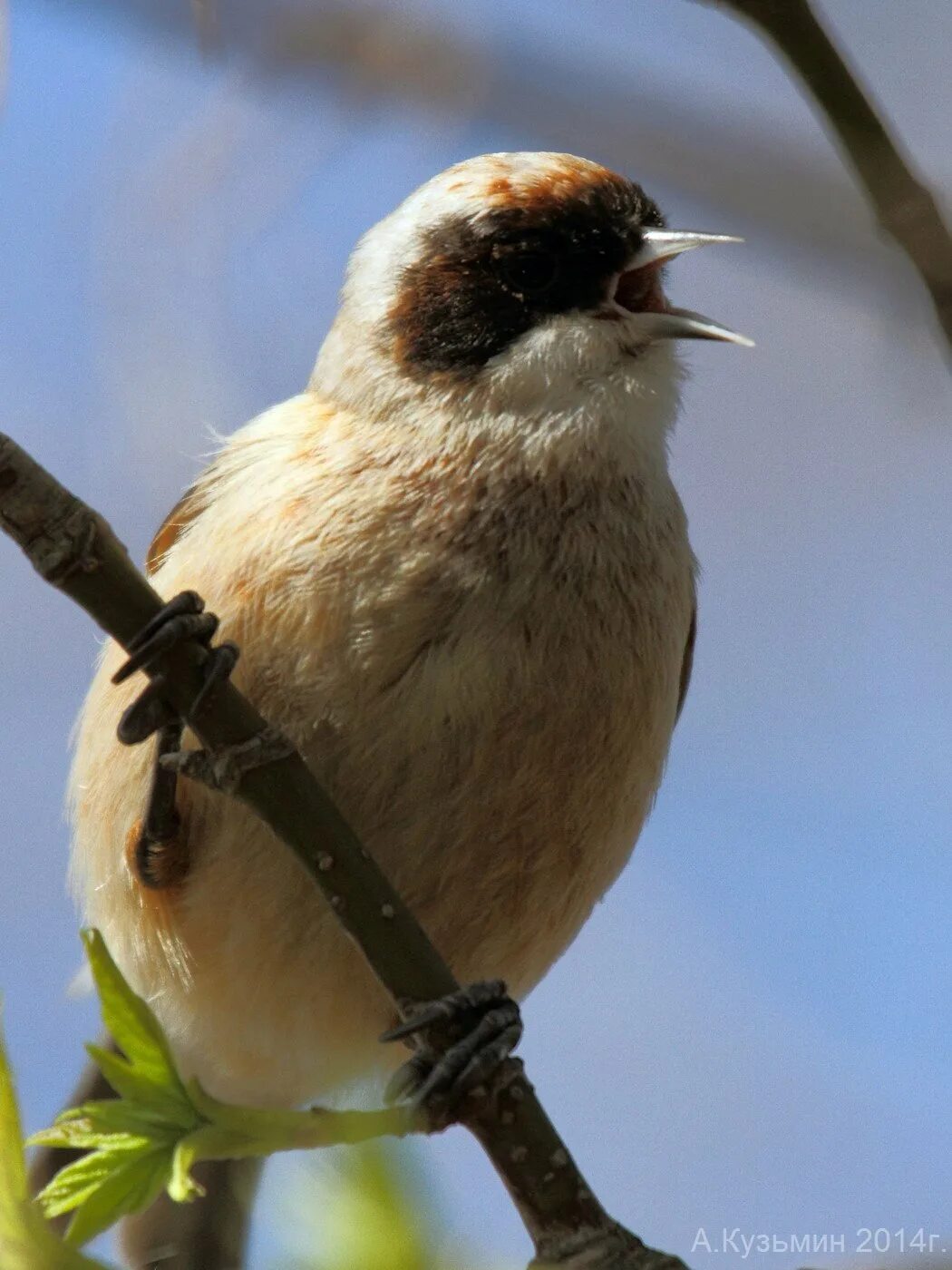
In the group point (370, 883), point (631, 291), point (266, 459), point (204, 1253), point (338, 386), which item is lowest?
point (204, 1253)

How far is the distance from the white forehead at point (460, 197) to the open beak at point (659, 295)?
23cm

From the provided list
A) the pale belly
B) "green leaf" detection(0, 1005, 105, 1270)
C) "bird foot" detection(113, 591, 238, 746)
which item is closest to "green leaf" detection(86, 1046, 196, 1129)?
"green leaf" detection(0, 1005, 105, 1270)

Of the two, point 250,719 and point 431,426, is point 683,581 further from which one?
point 250,719

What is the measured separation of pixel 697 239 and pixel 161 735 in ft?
5.31

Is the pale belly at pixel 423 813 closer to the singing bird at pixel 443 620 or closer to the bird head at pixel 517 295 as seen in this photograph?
the singing bird at pixel 443 620

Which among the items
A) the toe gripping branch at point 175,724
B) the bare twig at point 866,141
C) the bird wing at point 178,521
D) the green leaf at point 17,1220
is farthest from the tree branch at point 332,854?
the bird wing at point 178,521

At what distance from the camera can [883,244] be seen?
164 centimetres

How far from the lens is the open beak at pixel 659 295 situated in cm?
343

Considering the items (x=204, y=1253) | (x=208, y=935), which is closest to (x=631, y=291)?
(x=208, y=935)

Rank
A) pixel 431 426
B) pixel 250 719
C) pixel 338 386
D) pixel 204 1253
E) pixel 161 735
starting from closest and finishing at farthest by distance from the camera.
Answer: pixel 250 719 → pixel 161 735 → pixel 431 426 → pixel 338 386 → pixel 204 1253

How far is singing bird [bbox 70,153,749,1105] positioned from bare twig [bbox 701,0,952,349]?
1.58 meters

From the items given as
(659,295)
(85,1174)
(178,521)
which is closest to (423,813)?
(178,521)

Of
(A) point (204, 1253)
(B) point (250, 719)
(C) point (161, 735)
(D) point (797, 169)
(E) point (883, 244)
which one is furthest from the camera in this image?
(A) point (204, 1253)

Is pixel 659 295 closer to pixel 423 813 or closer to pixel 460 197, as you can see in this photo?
pixel 460 197
